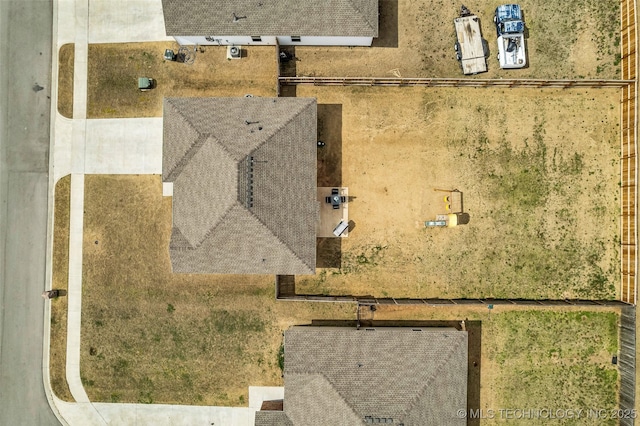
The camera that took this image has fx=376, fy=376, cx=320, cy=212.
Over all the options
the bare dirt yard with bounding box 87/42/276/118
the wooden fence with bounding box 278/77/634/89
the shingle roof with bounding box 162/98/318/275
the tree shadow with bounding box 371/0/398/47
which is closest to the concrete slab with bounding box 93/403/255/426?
the shingle roof with bounding box 162/98/318/275

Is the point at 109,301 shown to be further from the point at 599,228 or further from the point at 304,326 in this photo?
the point at 599,228

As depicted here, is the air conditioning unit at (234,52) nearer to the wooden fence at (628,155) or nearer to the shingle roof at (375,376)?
the shingle roof at (375,376)

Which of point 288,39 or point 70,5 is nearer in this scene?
point 288,39

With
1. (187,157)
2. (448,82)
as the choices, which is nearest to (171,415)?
(187,157)

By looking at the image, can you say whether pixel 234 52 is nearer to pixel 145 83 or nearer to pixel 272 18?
pixel 272 18

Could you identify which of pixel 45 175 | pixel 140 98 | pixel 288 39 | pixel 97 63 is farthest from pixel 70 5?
pixel 288 39

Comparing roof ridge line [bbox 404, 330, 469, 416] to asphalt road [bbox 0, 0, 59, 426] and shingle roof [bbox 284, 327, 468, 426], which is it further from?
asphalt road [bbox 0, 0, 59, 426]

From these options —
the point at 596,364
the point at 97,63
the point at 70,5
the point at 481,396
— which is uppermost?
the point at 70,5

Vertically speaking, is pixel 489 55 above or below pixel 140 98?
above

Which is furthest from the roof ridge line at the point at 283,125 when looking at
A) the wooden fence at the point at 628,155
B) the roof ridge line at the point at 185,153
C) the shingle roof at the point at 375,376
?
the wooden fence at the point at 628,155
